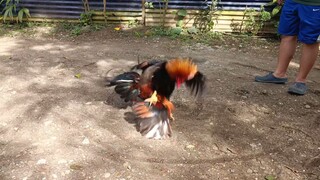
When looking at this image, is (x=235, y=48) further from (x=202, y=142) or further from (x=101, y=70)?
(x=202, y=142)

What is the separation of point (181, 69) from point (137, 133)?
2.75 ft

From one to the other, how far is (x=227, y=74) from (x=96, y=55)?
2.28m

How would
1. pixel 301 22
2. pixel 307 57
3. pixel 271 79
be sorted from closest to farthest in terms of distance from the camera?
pixel 301 22 → pixel 307 57 → pixel 271 79

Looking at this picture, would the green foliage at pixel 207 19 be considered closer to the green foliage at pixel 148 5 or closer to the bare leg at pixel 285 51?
the green foliage at pixel 148 5

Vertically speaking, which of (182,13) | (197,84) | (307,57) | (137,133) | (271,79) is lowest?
(137,133)

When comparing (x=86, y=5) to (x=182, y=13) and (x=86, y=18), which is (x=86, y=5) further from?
(x=182, y=13)

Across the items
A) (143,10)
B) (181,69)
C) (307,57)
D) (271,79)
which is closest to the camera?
(181,69)

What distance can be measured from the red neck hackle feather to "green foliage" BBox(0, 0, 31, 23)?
16.4 ft

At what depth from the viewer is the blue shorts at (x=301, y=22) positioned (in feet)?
12.2

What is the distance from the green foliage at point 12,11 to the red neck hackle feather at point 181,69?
5006 mm

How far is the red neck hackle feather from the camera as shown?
9.45 ft

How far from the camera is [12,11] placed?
692 centimetres

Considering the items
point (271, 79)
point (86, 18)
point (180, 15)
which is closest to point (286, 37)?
point (271, 79)

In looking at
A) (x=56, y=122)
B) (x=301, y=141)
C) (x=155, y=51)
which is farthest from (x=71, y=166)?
(x=155, y=51)
